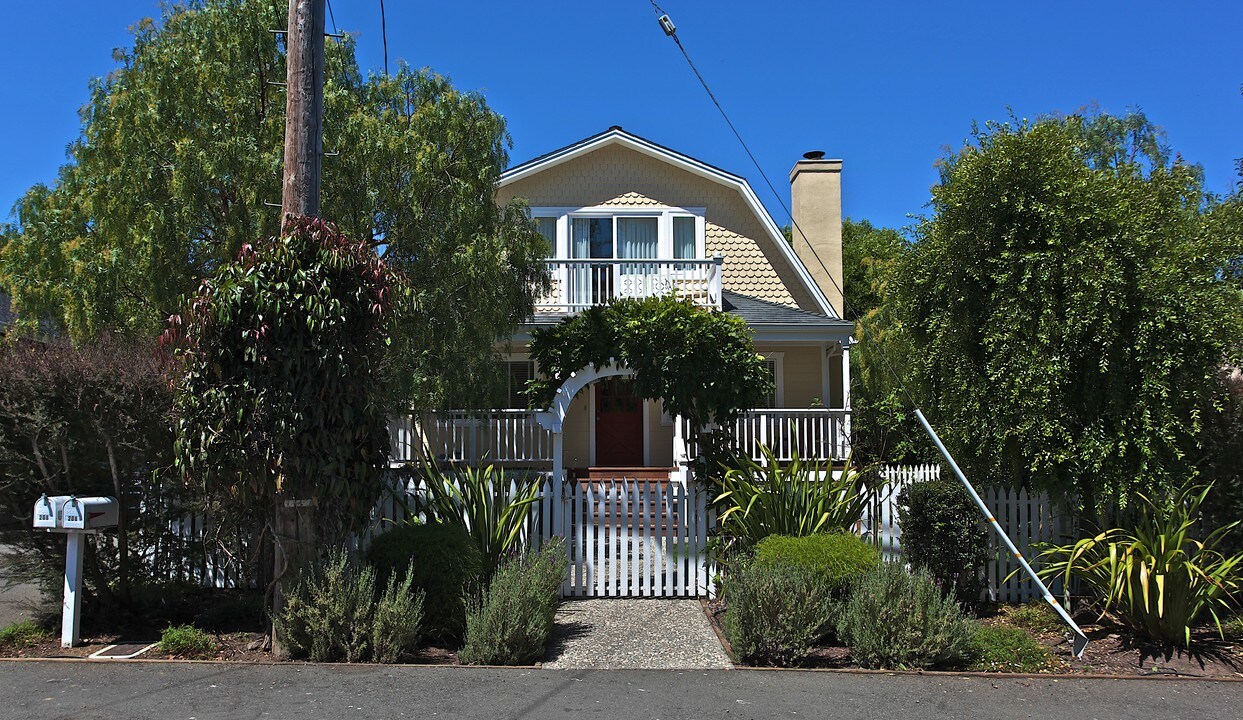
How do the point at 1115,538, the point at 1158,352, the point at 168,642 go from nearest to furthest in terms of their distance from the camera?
the point at 168,642, the point at 1158,352, the point at 1115,538

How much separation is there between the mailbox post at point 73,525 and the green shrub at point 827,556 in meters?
5.41

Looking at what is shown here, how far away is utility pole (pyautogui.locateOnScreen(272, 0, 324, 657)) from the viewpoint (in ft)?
24.4

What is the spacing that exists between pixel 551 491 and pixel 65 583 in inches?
175

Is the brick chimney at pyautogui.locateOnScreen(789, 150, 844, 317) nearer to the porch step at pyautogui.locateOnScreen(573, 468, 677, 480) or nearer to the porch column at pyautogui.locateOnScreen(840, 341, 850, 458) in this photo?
the porch column at pyautogui.locateOnScreen(840, 341, 850, 458)

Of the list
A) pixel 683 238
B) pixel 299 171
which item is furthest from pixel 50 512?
pixel 683 238

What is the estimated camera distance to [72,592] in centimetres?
738

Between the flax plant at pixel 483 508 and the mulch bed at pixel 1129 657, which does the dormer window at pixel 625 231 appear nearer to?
the flax plant at pixel 483 508

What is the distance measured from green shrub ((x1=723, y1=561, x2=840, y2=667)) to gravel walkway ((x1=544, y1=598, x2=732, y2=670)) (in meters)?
0.29

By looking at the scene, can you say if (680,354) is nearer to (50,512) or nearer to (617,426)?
(50,512)

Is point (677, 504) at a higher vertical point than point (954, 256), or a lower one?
lower

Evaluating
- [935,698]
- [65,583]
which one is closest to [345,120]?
[65,583]

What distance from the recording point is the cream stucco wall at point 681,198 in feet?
59.1

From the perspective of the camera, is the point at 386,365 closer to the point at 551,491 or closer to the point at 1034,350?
the point at 551,491

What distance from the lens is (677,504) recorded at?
386 inches
